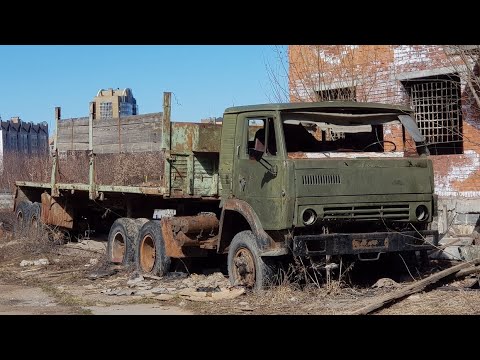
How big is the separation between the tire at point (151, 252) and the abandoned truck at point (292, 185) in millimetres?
44

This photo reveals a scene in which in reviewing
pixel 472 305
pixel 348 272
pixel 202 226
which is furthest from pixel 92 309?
pixel 472 305

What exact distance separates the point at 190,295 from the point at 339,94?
8057mm

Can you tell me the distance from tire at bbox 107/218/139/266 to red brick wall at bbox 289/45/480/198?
20.6 ft

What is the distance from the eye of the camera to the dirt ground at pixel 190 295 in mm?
7613

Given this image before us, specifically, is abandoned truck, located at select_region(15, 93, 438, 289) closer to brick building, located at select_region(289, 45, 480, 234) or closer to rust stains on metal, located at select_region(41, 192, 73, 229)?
brick building, located at select_region(289, 45, 480, 234)

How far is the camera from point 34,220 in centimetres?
1560

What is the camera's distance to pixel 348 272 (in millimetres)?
8688

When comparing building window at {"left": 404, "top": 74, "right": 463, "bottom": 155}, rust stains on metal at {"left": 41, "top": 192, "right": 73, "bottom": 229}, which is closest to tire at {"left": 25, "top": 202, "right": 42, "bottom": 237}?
rust stains on metal at {"left": 41, "top": 192, "right": 73, "bottom": 229}

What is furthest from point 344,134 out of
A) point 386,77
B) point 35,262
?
point 35,262

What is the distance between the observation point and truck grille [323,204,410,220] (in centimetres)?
824

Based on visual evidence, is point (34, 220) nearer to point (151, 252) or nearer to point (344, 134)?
point (151, 252)

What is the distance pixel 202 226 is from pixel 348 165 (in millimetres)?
2691

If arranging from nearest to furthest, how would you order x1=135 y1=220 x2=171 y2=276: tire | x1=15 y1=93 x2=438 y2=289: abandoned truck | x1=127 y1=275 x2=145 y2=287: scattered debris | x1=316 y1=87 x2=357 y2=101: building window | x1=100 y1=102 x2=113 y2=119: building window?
x1=15 y1=93 x2=438 y2=289: abandoned truck < x1=127 y1=275 x2=145 y2=287: scattered debris < x1=135 y1=220 x2=171 y2=276: tire < x1=100 y1=102 x2=113 y2=119: building window < x1=316 y1=87 x2=357 y2=101: building window
